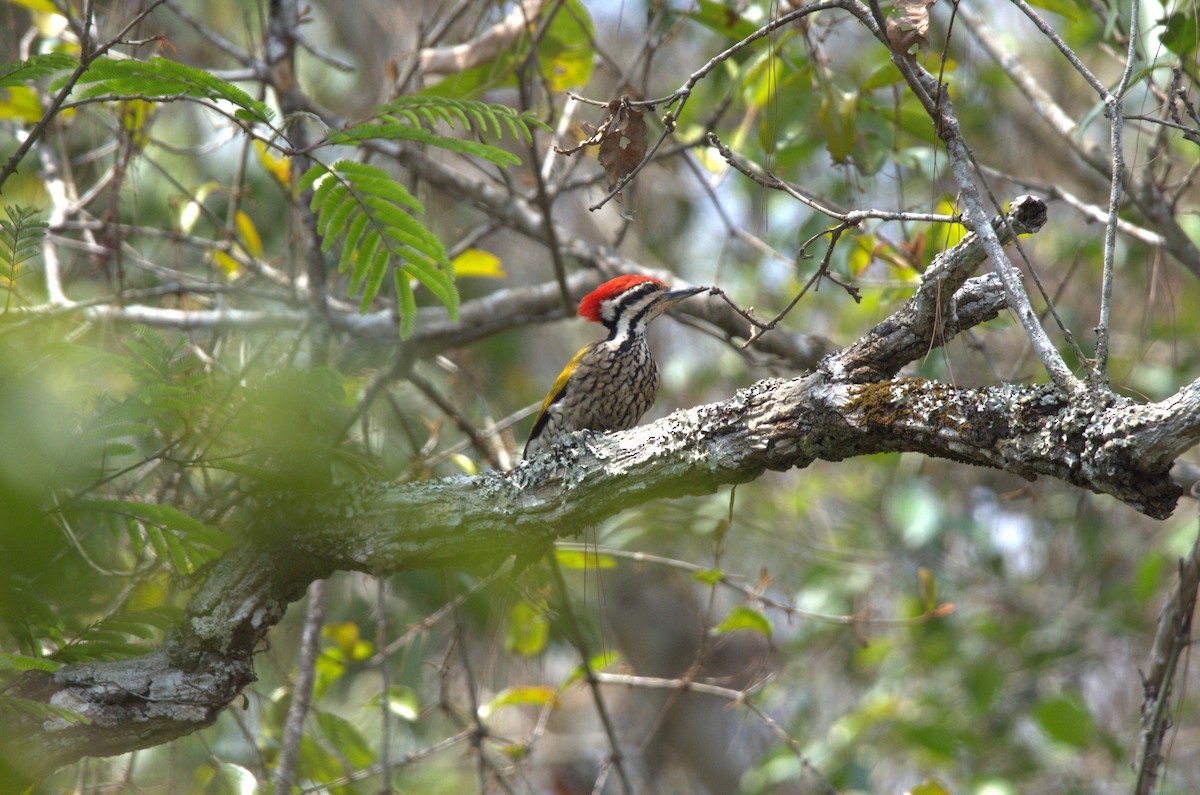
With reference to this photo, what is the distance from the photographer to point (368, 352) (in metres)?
4.92

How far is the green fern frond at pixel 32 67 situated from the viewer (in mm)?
2775

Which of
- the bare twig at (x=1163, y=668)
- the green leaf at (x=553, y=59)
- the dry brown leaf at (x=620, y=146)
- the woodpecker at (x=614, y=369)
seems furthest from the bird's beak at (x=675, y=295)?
the bare twig at (x=1163, y=668)

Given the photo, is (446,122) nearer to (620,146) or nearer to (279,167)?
(620,146)

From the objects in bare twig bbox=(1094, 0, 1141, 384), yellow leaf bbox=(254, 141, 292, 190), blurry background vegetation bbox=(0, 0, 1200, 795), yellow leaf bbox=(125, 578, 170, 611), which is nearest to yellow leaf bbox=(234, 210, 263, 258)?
blurry background vegetation bbox=(0, 0, 1200, 795)

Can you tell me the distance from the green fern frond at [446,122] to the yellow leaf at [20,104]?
2150 millimetres

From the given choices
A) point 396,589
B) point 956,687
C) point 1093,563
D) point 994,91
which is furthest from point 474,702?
point 994,91

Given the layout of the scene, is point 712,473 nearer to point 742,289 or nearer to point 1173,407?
point 1173,407

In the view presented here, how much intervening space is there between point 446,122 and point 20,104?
8.00 feet

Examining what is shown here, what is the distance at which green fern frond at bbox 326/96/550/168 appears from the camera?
116 inches

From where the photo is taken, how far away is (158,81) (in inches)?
112

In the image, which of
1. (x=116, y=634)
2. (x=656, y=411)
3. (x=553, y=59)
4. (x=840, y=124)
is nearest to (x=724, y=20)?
(x=840, y=124)

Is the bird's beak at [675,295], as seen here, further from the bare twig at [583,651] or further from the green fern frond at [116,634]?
the green fern frond at [116,634]

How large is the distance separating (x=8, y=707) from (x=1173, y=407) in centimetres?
291

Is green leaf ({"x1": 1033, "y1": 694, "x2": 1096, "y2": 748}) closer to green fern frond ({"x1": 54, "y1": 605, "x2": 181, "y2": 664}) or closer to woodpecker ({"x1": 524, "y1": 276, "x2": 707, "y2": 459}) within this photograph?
woodpecker ({"x1": 524, "y1": 276, "x2": 707, "y2": 459})
